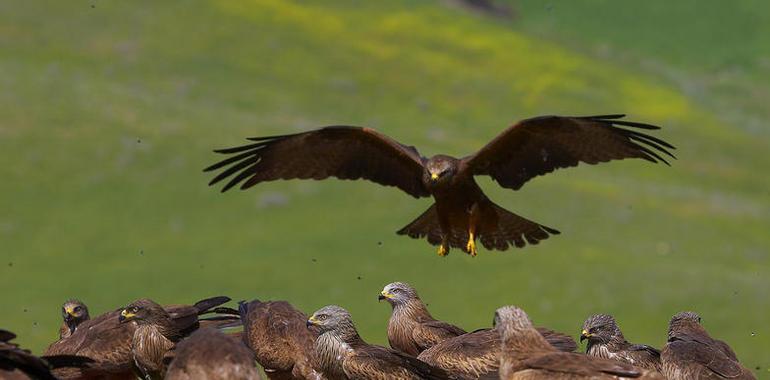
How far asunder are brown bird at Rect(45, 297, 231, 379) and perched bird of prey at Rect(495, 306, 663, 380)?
12.6 feet

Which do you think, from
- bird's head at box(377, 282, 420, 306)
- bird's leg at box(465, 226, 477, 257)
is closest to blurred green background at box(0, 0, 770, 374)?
bird's leg at box(465, 226, 477, 257)

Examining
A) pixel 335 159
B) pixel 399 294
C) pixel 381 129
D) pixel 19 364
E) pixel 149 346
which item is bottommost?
pixel 19 364

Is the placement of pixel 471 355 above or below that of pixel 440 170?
below

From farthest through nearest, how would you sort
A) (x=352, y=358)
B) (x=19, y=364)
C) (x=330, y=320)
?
(x=330, y=320), (x=352, y=358), (x=19, y=364)

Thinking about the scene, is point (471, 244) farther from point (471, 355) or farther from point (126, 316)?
point (126, 316)

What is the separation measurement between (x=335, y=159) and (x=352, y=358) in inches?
246

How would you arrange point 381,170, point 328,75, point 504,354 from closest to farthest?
1. point 504,354
2. point 381,170
3. point 328,75

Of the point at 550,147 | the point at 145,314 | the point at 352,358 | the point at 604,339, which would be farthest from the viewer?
the point at 550,147

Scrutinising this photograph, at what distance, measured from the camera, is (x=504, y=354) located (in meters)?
12.4

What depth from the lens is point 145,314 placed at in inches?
580

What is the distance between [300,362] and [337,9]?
71.2 metres

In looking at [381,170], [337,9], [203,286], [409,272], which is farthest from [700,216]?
[381,170]

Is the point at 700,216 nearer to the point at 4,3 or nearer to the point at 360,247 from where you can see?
the point at 360,247

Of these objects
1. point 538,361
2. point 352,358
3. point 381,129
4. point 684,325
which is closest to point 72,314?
point 352,358
